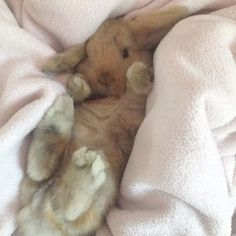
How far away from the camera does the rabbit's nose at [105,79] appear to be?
0.93 meters

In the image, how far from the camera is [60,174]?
83 cm

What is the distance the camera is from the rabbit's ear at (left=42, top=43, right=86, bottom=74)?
0.95m

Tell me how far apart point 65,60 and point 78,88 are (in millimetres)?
73

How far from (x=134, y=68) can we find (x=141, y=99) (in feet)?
0.21

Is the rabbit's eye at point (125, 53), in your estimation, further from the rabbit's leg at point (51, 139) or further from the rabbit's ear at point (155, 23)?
the rabbit's leg at point (51, 139)

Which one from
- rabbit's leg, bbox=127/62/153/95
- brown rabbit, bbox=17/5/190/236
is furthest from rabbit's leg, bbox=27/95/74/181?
rabbit's leg, bbox=127/62/153/95

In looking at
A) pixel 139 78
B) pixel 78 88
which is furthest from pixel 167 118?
pixel 78 88

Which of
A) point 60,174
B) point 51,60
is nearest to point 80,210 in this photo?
point 60,174

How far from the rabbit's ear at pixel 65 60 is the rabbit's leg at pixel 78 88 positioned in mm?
33

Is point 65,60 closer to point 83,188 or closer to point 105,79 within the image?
point 105,79

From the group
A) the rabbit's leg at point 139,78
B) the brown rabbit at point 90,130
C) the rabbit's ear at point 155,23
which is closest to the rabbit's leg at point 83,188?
the brown rabbit at point 90,130

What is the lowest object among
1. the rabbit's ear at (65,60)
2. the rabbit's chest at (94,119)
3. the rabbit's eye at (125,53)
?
the rabbit's chest at (94,119)

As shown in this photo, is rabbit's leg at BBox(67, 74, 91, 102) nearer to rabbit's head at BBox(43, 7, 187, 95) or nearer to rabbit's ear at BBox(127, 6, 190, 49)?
rabbit's head at BBox(43, 7, 187, 95)

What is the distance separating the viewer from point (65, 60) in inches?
37.7
